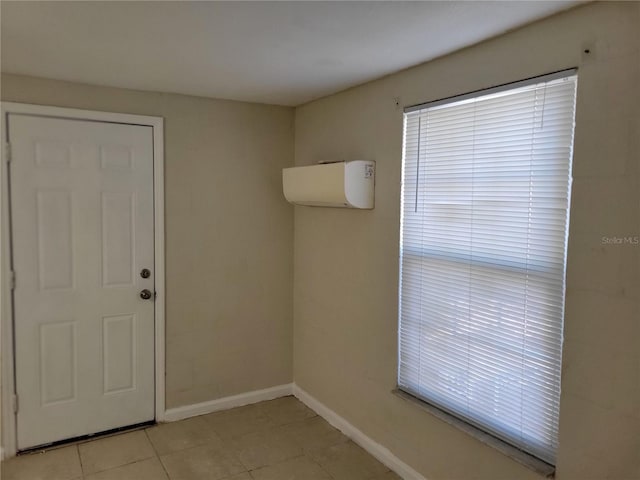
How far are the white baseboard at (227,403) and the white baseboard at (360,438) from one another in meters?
0.13

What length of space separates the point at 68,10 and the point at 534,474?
2.65m

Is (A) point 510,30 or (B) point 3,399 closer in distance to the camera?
(A) point 510,30

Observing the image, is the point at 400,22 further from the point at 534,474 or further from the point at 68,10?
the point at 534,474

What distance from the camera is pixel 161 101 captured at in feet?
10.7

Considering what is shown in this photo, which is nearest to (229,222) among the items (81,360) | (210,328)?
(210,328)

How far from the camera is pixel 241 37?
2135mm

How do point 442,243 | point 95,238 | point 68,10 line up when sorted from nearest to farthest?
point 68,10, point 442,243, point 95,238

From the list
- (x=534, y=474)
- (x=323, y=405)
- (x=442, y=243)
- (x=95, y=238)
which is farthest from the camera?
(x=323, y=405)

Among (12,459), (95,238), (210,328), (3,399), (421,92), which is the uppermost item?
(421,92)

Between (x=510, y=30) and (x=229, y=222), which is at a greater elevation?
(x=510, y=30)
